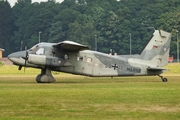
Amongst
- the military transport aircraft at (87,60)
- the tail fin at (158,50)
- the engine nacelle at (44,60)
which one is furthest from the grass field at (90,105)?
the tail fin at (158,50)

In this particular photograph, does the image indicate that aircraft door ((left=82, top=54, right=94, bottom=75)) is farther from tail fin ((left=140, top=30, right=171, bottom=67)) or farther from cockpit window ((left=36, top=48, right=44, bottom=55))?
tail fin ((left=140, top=30, right=171, bottom=67))

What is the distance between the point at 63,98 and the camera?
30.5 metres

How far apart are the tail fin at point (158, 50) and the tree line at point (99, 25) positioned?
105516 mm

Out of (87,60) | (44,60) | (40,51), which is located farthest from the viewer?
(87,60)

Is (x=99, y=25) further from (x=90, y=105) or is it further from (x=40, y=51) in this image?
(x=90, y=105)

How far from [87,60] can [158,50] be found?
5575 millimetres

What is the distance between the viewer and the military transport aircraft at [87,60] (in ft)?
149

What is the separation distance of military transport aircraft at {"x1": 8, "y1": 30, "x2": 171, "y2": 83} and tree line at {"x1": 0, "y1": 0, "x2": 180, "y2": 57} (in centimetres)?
10570

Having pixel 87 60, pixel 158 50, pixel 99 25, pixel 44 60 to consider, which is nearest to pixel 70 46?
pixel 87 60

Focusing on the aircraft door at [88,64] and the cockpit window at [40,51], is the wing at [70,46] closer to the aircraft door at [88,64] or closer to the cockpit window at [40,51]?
the cockpit window at [40,51]

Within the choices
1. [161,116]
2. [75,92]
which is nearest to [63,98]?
[75,92]

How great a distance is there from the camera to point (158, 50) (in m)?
49.5

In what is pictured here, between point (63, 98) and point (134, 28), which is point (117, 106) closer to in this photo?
point (63, 98)

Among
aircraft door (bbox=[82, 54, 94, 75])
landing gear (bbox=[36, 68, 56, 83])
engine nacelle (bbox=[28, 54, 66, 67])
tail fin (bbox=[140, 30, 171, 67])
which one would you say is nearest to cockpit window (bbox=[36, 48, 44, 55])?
engine nacelle (bbox=[28, 54, 66, 67])
